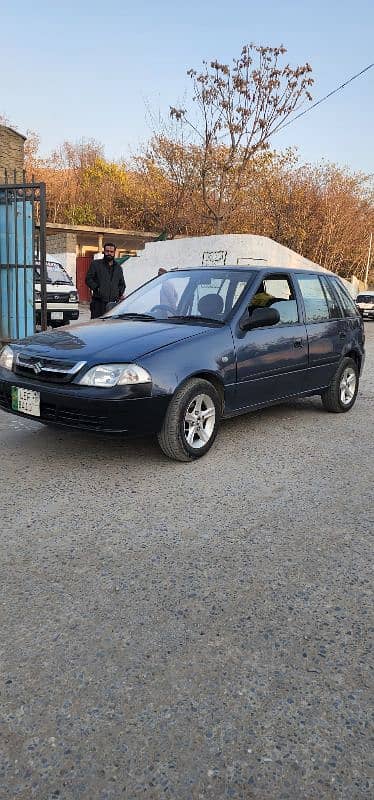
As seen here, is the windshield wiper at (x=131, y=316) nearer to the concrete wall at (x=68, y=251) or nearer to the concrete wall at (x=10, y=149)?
the concrete wall at (x=10, y=149)

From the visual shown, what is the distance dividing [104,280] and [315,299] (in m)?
3.82

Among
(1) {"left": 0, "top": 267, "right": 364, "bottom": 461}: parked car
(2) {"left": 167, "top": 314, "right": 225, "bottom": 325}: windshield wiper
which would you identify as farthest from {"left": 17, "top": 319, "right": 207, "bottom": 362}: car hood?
(2) {"left": 167, "top": 314, "right": 225, "bottom": 325}: windshield wiper

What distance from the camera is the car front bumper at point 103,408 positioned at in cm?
396

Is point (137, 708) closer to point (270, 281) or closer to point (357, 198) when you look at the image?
point (270, 281)

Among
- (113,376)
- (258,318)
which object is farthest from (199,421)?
(258,318)

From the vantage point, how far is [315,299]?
235 inches

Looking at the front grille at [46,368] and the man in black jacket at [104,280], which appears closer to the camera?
the front grille at [46,368]

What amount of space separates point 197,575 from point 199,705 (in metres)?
0.87

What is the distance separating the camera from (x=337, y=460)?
4.69m

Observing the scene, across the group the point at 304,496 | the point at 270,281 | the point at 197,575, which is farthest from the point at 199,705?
the point at 270,281

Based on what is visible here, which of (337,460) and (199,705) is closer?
(199,705)

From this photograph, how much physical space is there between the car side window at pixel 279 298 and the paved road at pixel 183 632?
162cm

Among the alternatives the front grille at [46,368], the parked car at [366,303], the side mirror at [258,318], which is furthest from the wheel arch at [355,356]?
the parked car at [366,303]

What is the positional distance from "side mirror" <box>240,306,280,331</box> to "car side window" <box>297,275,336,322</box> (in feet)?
2.83
